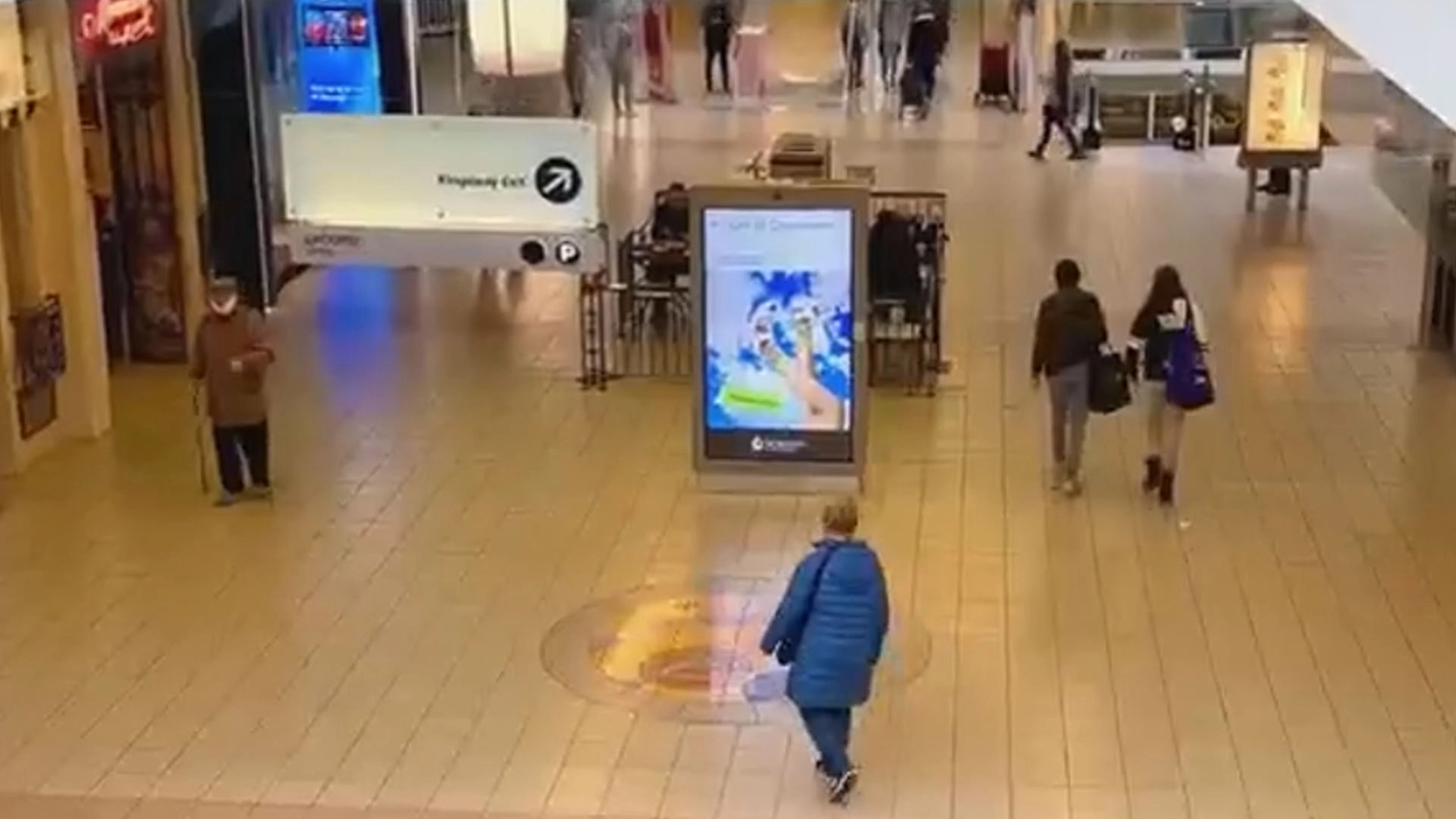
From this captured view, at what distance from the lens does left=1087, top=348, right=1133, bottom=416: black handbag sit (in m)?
12.3

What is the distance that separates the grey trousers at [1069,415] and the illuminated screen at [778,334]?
1157mm

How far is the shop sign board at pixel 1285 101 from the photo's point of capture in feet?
69.1

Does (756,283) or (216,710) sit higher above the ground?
(756,283)

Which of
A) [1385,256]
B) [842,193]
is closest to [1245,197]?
[1385,256]

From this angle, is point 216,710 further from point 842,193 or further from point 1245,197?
point 1245,197

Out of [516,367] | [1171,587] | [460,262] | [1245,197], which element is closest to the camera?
[1171,587]

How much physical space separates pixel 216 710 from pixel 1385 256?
12632mm

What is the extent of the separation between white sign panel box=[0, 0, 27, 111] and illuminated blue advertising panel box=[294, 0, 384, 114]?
5.00 m

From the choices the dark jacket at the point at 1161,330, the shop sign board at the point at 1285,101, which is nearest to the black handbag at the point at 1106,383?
the dark jacket at the point at 1161,330

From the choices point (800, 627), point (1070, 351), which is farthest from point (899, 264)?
point (800, 627)

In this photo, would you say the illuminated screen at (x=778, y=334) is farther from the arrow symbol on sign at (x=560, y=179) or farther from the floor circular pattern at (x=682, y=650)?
the floor circular pattern at (x=682, y=650)

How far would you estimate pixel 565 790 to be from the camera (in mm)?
8867

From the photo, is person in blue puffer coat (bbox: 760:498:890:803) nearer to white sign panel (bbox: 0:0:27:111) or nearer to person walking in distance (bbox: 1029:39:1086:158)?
white sign panel (bbox: 0:0:27:111)

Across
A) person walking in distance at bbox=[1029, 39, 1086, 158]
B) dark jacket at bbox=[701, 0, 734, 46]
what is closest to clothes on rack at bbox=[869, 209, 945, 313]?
person walking in distance at bbox=[1029, 39, 1086, 158]
